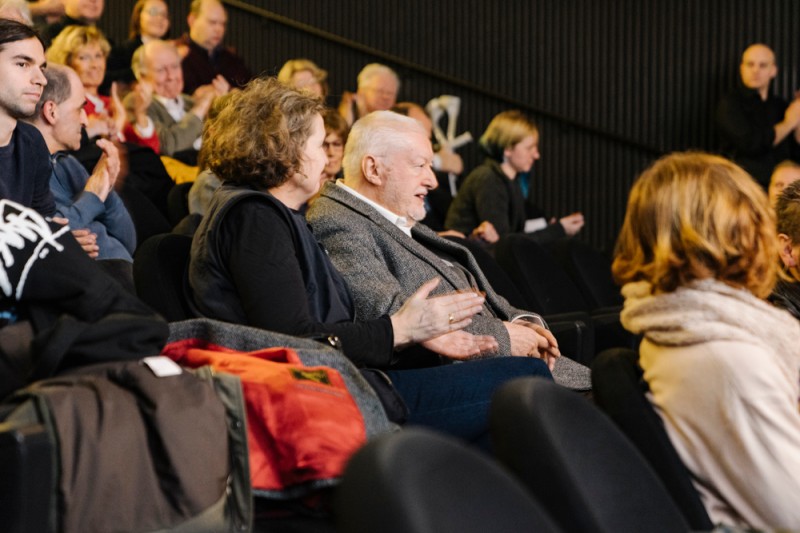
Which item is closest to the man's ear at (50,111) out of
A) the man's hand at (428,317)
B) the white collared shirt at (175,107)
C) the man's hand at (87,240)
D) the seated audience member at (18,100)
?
the man's hand at (87,240)

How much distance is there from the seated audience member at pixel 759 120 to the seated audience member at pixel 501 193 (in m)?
1.57

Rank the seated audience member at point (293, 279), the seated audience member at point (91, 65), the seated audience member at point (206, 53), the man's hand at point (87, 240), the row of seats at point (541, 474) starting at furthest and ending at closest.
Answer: the seated audience member at point (206, 53) < the seated audience member at point (91, 65) < the man's hand at point (87, 240) < the seated audience member at point (293, 279) < the row of seats at point (541, 474)

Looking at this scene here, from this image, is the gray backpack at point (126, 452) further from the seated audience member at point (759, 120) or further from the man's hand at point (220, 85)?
the seated audience member at point (759, 120)

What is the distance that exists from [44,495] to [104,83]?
13.5 ft

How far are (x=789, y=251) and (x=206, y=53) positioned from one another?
4.11 metres

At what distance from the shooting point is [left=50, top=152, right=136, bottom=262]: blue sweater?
10.6 feet

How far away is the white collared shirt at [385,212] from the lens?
289 centimetres

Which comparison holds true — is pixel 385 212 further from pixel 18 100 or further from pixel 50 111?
pixel 50 111

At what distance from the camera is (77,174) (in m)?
Result: 3.38

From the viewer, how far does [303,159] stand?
2.62 m

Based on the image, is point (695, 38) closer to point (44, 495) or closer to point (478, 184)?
point (478, 184)

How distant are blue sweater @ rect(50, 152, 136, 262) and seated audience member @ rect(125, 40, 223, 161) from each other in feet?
4.95

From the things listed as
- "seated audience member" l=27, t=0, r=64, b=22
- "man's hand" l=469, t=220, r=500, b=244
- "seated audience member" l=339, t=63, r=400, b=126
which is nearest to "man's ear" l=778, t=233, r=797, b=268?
"man's hand" l=469, t=220, r=500, b=244

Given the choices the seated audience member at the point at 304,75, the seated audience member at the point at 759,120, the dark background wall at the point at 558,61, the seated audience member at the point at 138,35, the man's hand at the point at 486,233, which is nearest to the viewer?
the seated audience member at the point at 304,75
